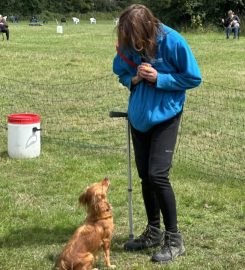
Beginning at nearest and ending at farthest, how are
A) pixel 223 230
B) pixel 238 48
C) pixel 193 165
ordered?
pixel 223 230
pixel 193 165
pixel 238 48

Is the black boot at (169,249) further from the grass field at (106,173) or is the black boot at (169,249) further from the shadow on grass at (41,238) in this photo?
the shadow on grass at (41,238)

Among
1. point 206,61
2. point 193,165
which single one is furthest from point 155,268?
point 206,61

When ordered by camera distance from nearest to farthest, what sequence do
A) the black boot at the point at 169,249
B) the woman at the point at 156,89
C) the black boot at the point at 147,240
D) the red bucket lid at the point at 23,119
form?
the woman at the point at 156,89 < the black boot at the point at 169,249 < the black boot at the point at 147,240 < the red bucket lid at the point at 23,119

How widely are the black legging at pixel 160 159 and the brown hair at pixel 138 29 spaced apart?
595 mm

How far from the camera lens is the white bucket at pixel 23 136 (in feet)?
24.4

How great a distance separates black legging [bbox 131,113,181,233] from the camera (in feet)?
13.9

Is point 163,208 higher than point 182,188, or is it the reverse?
point 163,208

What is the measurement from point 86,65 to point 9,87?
4960 millimetres

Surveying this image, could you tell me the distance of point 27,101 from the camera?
1141cm

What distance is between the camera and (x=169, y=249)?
14.7 feet

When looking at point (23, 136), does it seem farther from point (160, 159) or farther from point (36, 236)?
point (160, 159)

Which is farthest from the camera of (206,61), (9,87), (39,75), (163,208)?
(206,61)

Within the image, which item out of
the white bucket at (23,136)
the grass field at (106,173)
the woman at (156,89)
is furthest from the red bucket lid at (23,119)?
the woman at (156,89)

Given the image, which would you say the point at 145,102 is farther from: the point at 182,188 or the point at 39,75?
the point at 39,75
